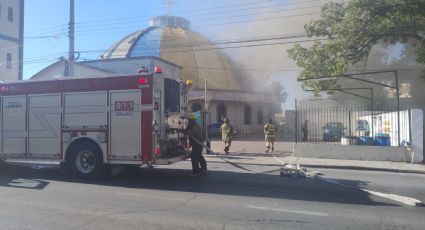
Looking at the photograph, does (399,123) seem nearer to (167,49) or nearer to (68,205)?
(68,205)

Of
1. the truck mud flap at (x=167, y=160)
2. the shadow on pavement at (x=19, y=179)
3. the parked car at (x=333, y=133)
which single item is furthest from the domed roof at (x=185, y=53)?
the truck mud flap at (x=167, y=160)

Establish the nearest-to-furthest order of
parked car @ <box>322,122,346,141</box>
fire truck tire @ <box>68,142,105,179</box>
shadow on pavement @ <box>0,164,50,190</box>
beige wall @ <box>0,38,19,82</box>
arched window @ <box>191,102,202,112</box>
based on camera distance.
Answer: shadow on pavement @ <box>0,164,50,190</box>
fire truck tire @ <box>68,142,105,179</box>
parked car @ <box>322,122,346,141</box>
arched window @ <box>191,102,202,112</box>
beige wall @ <box>0,38,19,82</box>

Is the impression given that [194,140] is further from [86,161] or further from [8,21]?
[8,21]

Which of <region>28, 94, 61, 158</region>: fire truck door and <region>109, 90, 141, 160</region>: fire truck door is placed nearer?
<region>109, 90, 141, 160</region>: fire truck door

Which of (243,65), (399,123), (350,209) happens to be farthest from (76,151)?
(243,65)

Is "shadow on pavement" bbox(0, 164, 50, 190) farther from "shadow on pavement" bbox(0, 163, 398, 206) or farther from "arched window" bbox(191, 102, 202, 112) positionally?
"arched window" bbox(191, 102, 202, 112)

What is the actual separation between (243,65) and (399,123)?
103ft

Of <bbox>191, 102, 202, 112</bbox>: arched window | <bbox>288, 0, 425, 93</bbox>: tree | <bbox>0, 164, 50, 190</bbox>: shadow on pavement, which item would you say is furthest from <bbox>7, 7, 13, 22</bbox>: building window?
<bbox>0, 164, 50, 190</bbox>: shadow on pavement

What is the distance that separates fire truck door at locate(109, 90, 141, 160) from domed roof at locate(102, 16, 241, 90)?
1156 inches

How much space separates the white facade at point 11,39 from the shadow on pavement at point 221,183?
28470 mm

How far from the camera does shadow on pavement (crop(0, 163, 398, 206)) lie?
27.5 feet

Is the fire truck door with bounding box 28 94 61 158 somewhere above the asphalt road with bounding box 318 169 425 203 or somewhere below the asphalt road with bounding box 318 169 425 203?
above

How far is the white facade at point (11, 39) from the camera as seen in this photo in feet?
123

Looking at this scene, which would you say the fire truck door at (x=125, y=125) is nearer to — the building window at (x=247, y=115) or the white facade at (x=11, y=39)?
the white facade at (x=11, y=39)
